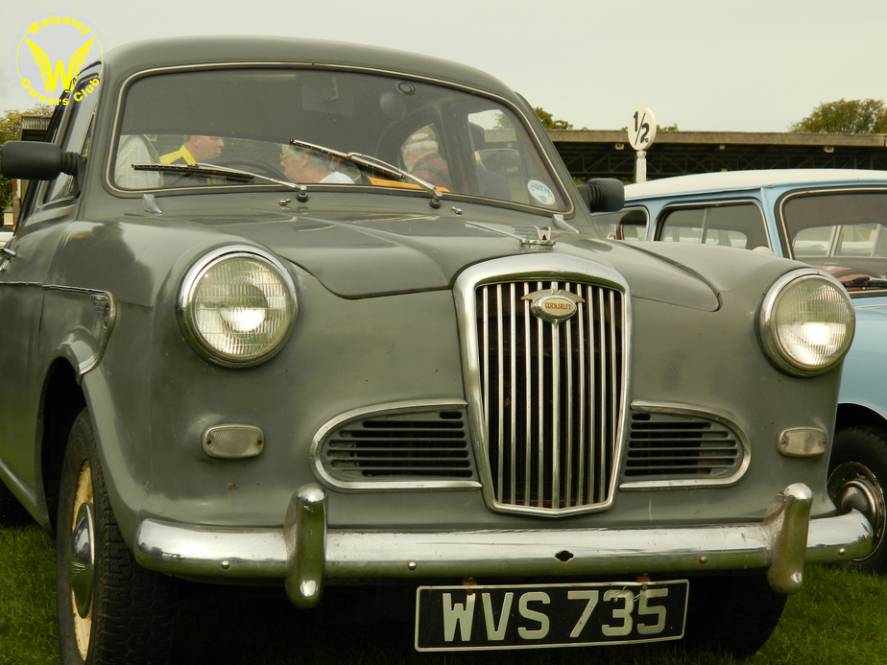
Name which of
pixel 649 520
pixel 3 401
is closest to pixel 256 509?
pixel 649 520

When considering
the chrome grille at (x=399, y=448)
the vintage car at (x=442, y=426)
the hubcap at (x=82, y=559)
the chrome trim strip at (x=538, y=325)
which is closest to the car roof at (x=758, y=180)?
the vintage car at (x=442, y=426)

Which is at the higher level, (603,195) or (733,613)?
(603,195)

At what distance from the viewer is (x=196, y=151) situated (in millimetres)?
4000

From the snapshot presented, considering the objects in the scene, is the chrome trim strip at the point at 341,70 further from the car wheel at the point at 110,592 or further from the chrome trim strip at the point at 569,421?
the chrome trim strip at the point at 569,421

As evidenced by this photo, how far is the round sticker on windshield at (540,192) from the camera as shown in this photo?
4.42 meters

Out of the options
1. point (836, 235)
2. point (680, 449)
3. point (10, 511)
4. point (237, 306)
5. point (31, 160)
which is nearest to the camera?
point (237, 306)

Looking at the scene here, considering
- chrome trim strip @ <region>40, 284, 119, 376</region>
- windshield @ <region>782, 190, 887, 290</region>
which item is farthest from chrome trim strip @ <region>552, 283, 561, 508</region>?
windshield @ <region>782, 190, 887, 290</region>

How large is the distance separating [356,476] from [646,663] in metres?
1.35

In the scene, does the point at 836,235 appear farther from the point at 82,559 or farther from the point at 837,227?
the point at 82,559

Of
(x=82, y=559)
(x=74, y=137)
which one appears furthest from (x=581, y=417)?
(x=74, y=137)

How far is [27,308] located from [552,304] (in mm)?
1927

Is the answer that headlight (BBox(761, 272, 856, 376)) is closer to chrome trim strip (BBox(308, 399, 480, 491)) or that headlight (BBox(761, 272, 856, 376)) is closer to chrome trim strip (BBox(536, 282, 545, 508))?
chrome trim strip (BBox(536, 282, 545, 508))

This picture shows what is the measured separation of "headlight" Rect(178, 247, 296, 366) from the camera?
8.94 ft

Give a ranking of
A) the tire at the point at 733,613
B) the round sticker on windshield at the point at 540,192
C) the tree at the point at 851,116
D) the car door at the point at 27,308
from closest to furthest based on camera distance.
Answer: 1. the tire at the point at 733,613
2. the car door at the point at 27,308
3. the round sticker on windshield at the point at 540,192
4. the tree at the point at 851,116
